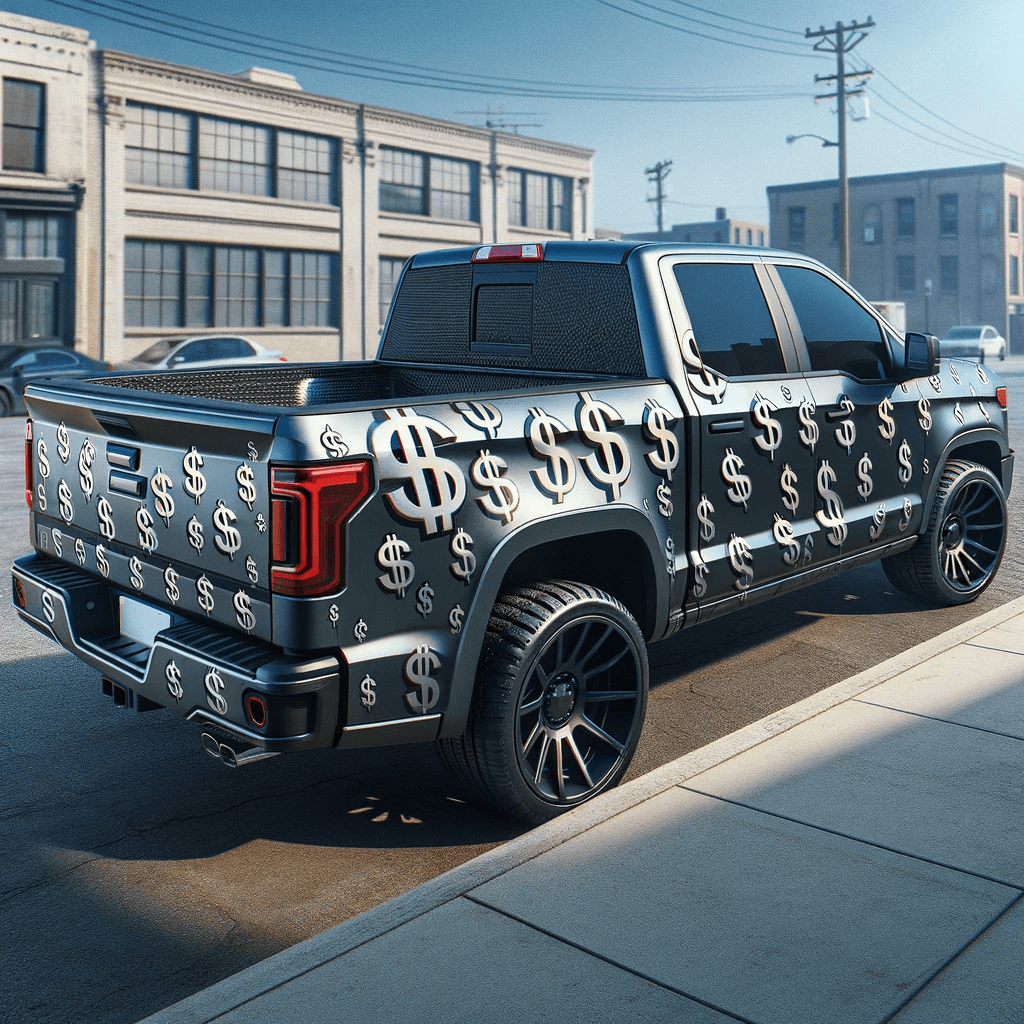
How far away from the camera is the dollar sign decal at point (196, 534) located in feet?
12.1

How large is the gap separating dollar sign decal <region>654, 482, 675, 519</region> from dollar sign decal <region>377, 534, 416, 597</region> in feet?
4.13

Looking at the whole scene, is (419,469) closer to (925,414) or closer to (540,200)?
(925,414)

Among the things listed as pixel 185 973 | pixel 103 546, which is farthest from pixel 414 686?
pixel 103 546

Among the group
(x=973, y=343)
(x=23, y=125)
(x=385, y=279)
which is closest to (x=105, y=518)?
(x=23, y=125)

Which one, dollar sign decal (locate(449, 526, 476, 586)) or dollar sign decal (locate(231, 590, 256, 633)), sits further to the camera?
dollar sign decal (locate(449, 526, 476, 586))

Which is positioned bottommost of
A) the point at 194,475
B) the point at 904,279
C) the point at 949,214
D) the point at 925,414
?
the point at 194,475

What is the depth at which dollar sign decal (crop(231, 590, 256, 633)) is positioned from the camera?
3.54 metres

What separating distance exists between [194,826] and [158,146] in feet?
99.7

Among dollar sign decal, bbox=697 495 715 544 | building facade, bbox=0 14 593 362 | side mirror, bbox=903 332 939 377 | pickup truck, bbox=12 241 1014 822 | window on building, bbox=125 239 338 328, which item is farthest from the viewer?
window on building, bbox=125 239 338 328

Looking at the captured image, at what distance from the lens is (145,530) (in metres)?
3.95

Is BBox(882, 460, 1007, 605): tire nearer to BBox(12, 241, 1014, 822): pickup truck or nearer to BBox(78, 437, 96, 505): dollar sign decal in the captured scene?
BBox(12, 241, 1014, 822): pickup truck

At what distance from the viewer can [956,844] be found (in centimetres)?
382

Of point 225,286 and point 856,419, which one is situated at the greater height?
point 225,286

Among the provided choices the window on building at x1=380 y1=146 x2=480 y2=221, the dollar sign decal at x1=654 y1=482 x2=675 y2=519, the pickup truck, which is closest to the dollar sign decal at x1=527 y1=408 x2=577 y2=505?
the pickup truck
